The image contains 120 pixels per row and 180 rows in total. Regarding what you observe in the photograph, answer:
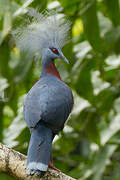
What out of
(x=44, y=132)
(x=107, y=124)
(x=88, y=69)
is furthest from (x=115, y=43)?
(x=44, y=132)

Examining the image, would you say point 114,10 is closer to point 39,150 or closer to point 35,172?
point 39,150

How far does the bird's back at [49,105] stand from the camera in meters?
4.20

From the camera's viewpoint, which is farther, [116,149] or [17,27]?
[116,149]

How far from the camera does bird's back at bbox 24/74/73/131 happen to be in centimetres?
420

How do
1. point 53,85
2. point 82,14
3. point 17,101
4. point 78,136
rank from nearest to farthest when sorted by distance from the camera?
point 53,85 → point 82,14 → point 17,101 → point 78,136

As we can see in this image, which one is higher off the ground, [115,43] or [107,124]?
[115,43]

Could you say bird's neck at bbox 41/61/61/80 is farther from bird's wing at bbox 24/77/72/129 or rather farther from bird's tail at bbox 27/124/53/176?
bird's tail at bbox 27/124/53/176

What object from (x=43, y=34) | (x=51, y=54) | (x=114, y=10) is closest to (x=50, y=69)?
(x=51, y=54)

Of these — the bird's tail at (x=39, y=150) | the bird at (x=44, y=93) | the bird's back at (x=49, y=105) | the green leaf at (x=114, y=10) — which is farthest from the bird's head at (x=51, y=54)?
the green leaf at (x=114, y=10)

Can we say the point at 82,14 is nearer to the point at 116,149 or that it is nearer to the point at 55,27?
the point at 55,27

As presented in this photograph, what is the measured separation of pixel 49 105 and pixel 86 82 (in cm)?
164

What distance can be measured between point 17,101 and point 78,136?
94 cm

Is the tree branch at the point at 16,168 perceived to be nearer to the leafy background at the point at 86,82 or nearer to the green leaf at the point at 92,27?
the leafy background at the point at 86,82

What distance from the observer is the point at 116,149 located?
249 inches
